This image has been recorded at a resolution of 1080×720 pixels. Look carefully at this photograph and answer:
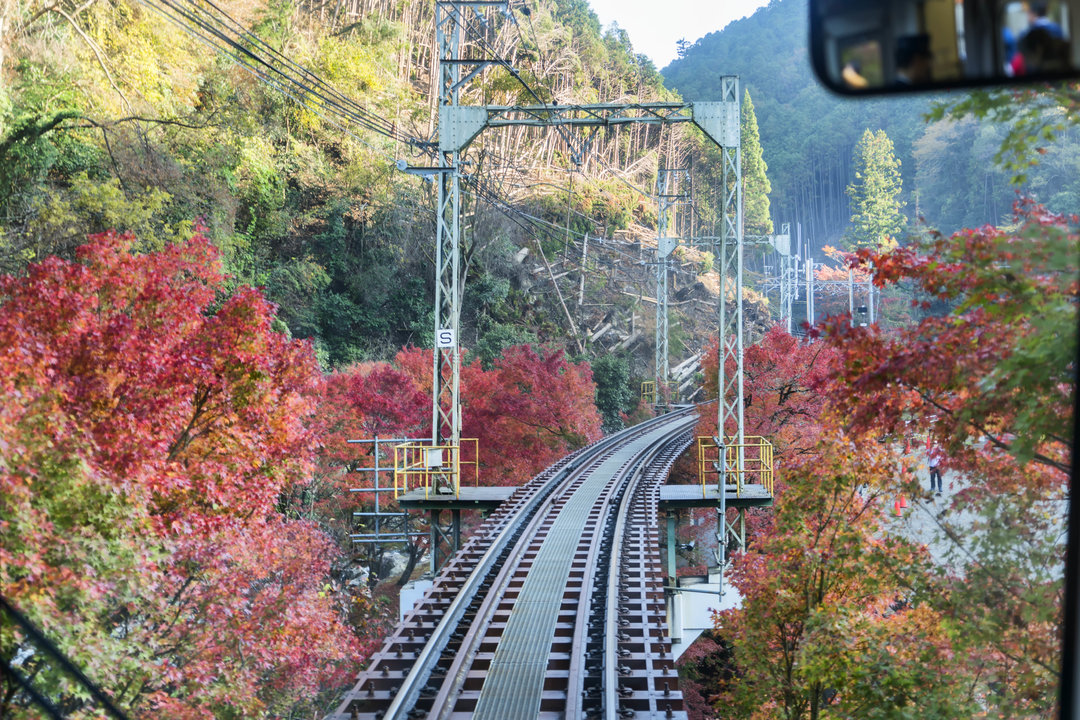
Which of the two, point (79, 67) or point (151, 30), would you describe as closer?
point (79, 67)

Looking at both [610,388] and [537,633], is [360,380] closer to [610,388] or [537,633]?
[537,633]

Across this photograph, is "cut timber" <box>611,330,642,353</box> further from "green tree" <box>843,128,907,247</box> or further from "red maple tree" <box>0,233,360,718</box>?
"red maple tree" <box>0,233,360,718</box>

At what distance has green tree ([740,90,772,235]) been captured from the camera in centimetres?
6875

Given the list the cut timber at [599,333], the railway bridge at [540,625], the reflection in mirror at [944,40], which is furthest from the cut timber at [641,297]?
the reflection in mirror at [944,40]

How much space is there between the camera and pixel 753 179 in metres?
70.9

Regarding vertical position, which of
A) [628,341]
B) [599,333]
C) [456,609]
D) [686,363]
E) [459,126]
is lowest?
[456,609]

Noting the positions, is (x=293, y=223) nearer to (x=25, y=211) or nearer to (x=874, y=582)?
(x=25, y=211)

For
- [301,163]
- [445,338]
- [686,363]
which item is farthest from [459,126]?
[686,363]

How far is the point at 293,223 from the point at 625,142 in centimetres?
3864

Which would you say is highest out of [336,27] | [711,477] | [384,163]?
[336,27]

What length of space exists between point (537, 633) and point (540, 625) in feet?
0.90

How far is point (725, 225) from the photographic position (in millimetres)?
15367

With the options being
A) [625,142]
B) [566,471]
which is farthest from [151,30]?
[625,142]

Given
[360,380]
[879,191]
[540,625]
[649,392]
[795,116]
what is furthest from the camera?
[795,116]
